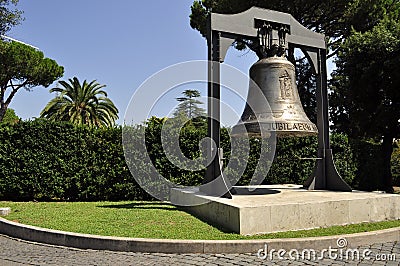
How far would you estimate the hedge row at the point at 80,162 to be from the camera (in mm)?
9977

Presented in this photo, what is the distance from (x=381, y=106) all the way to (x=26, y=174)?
12.4 m

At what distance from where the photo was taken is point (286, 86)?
21.2 feet

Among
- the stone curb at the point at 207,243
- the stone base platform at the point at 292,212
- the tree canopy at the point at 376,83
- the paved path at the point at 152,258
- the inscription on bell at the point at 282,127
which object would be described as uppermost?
the tree canopy at the point at 376,83

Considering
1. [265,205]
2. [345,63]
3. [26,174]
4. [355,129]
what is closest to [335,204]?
[265,205]

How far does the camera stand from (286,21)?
705 centimetres

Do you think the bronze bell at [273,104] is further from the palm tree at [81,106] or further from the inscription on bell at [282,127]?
the palm tree at [81,106]

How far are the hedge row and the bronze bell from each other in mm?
3690

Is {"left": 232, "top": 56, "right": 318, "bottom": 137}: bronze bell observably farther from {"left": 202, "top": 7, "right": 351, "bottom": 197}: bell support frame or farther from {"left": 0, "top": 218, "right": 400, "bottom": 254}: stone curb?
{"left": 0, "top": 218, "right": 400, "bottom": 254}: stone curb

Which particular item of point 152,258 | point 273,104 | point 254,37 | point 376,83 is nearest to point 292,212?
point 273,104

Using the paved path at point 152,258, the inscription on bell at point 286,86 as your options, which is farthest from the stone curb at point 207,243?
the inscription on bell at point 286,86

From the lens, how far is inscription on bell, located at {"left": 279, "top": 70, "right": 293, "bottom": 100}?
639 cm

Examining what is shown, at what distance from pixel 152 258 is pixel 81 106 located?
1163 inches

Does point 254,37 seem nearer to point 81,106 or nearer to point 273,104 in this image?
point 273,104

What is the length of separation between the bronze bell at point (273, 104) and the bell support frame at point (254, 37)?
58 cm
